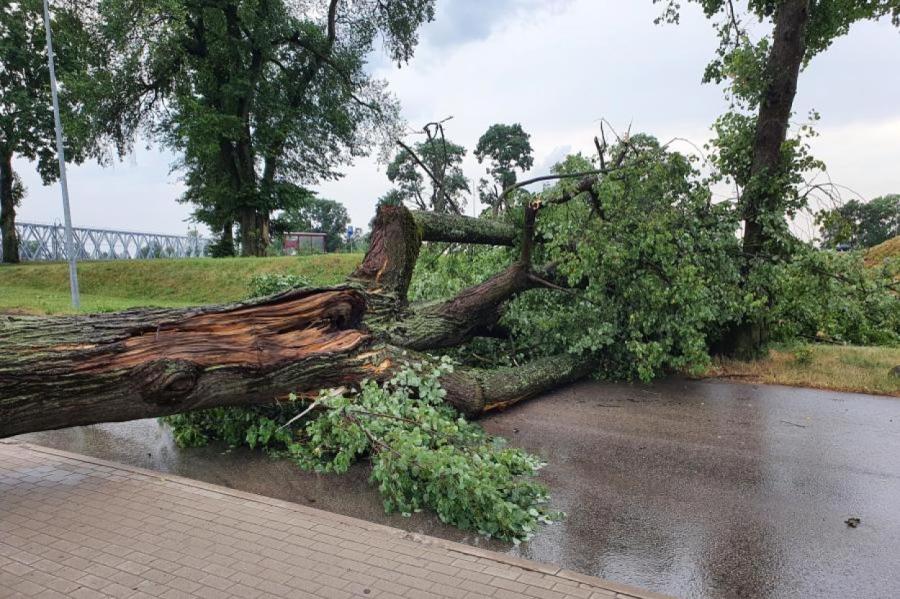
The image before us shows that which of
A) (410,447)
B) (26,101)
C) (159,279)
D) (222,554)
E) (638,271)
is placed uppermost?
(26,101)

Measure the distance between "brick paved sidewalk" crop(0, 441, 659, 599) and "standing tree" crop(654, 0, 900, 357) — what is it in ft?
20.3

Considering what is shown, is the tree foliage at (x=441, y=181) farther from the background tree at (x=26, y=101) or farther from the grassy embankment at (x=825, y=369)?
the background tree at (x=26, y=101)

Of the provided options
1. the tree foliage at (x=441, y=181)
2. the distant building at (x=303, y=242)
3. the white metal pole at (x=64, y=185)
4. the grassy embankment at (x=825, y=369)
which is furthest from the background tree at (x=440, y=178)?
the distant building at (x=303, y=242)

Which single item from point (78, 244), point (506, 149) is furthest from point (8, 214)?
point (506, 149)

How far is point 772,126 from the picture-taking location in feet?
27.9

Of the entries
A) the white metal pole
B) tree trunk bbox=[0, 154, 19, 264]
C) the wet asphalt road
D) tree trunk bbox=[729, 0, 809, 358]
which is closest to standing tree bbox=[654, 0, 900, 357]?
tree trunk bbox=[729, 0, 809, 358]

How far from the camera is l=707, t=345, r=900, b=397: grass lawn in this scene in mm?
7434

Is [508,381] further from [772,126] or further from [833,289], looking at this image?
[772,126]

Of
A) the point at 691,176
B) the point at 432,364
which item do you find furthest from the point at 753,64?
the point at 432,364

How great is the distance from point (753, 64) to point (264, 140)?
1990 centimetres

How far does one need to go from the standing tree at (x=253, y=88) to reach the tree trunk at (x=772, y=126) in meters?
17.9

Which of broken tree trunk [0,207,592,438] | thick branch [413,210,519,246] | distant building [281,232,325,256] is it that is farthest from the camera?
distant building [281,232,325,256]

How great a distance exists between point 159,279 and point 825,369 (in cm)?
1874

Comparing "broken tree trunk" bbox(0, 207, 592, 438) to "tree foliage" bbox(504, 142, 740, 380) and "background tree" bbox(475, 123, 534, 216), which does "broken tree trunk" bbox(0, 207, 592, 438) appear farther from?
"background tree" bbox(475, 123, 534, 216)
